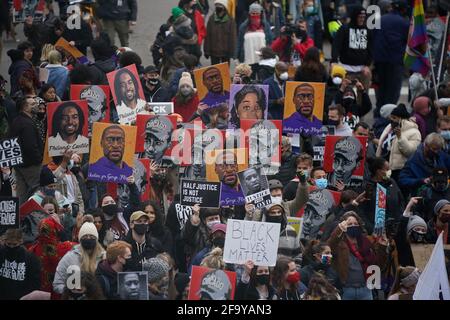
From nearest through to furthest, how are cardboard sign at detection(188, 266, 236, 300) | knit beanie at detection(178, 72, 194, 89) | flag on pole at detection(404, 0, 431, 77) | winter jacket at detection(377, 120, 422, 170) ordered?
cardboard sign at detection(188, 266, 236, 300) < winter jacket at detection(377, 120, 422, 170) < knit beanie at detection(178, 72, 194, 89) < flag on pole at detection(404, 0, 431, 77)

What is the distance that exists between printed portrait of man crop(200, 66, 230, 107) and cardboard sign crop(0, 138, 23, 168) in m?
2.42

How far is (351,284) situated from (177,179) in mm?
2512

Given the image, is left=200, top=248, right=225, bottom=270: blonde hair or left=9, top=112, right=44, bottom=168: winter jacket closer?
left=200, top=248, right=225, bottom=270: blonde hair

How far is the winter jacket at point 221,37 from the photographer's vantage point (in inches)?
785

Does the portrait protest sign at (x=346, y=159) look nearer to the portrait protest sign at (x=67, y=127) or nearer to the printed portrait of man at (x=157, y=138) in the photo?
the printed portrait of man at (x=157, y=138)

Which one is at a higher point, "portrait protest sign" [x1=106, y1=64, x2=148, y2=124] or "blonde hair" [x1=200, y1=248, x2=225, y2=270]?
"portrait protest sign" [x1=106, y1=64, x2=148, y2=124]

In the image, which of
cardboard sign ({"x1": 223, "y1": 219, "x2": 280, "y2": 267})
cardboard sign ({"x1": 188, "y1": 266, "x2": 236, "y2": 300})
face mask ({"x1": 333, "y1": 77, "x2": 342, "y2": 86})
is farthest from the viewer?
face mask ({"x1": 333, "y1": 77, "x2": 342, "y2": 86})

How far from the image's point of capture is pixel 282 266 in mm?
11633

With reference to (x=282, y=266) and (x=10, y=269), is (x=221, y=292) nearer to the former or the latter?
(x=282, y=266)

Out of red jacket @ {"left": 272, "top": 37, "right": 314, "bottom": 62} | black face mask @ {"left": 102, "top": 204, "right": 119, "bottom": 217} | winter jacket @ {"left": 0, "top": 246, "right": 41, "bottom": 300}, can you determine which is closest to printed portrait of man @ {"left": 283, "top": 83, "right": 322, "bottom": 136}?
black face mask @ {"left": 102, "top": 204, "right": 119, "bottom": 217}

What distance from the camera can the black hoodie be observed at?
1841cm

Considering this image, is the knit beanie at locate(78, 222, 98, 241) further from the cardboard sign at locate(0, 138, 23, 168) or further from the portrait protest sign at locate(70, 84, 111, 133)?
the portrait protest sign at locate(70, 84, 111, 133)

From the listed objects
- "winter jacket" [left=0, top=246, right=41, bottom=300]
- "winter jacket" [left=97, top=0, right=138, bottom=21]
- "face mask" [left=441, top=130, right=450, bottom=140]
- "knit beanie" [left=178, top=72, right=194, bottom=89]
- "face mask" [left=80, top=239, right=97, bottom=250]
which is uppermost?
"winter jacket" [left=97, top=0, right=138, bottom=21]

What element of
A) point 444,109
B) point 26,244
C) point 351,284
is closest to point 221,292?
point 351,284
